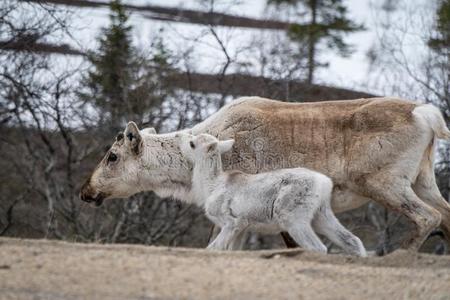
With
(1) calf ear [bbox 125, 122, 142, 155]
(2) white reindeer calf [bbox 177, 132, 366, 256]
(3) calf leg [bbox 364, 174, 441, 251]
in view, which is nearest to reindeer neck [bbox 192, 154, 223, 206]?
(2) white reindeer calf [bbox 177, 132, 366, 256]

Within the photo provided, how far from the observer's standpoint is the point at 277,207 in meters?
8.98

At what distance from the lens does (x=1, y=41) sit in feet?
51.7

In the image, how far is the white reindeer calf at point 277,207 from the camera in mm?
8844

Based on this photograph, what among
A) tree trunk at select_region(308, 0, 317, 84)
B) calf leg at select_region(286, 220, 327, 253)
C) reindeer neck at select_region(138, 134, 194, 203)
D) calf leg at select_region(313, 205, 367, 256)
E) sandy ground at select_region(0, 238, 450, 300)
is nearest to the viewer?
sandy ground at select_region(0, 238, 450, 300)

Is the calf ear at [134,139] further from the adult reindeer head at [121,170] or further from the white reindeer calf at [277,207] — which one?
the white reindeer calf at [277,207]

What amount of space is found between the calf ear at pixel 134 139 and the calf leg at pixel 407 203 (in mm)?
2643

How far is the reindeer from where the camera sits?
998 cm

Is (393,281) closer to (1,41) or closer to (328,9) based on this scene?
(1,41)

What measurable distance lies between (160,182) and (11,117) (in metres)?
7.01

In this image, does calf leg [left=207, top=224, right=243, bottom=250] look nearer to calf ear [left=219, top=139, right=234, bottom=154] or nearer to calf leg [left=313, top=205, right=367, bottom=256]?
calf leg [left=313, top=205, right=367, bottom=256]

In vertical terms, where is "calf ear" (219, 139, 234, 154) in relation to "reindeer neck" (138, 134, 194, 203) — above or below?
above

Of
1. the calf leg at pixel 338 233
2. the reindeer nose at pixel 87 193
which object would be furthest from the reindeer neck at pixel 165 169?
the calf leg at pixel 338 233

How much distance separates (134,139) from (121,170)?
0.40 m

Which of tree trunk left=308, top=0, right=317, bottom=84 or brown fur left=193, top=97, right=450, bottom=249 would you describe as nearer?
brown fur left=193, top=97, right=450, bottom=249
